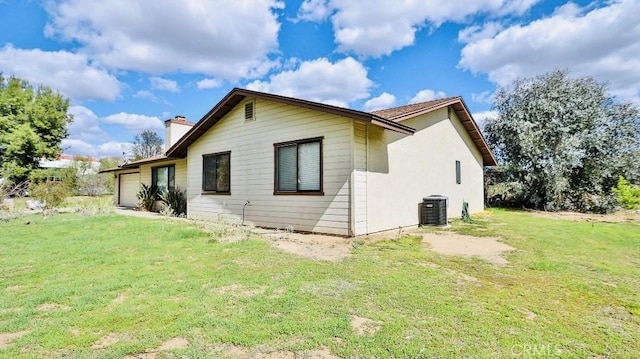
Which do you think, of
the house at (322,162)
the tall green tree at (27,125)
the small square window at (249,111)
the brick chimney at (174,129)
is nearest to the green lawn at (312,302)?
the house at (322,162)

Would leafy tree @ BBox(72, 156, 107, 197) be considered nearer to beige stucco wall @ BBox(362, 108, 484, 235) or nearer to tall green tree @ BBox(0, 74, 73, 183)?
tall green tree @ BBox(0, 74, 73, 183)

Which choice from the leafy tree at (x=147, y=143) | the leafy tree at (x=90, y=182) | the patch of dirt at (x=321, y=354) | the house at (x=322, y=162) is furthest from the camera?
the leafy tree at (x=147, y=143)

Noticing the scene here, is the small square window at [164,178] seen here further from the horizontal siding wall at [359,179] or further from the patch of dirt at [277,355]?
the patch of dirt at [277,355]

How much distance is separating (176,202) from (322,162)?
858cm

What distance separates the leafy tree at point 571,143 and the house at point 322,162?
4959mm

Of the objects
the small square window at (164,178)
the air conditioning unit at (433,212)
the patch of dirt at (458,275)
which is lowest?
the patch of dirt at (458,275)

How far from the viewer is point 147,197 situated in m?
15.8

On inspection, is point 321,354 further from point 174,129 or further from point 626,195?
point 626,195

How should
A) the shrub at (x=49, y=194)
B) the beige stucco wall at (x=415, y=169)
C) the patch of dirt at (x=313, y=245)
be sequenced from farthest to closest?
the shrub at (x=49, y=194), the beige stucco wall at (x=415, y=169), the patch of dirt at (x=313, y=245)

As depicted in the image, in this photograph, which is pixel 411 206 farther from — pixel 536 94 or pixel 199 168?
pixel 536 94

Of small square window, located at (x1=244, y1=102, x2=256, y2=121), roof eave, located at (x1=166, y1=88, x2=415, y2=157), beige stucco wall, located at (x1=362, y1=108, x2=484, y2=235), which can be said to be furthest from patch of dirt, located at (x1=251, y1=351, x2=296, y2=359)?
small square window, located at (x1=244, y1=102, x2=256, y2=121)

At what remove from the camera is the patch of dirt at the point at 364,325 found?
286 centimetres

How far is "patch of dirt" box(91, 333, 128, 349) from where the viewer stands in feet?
8.66

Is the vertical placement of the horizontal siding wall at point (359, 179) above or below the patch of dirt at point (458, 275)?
above
